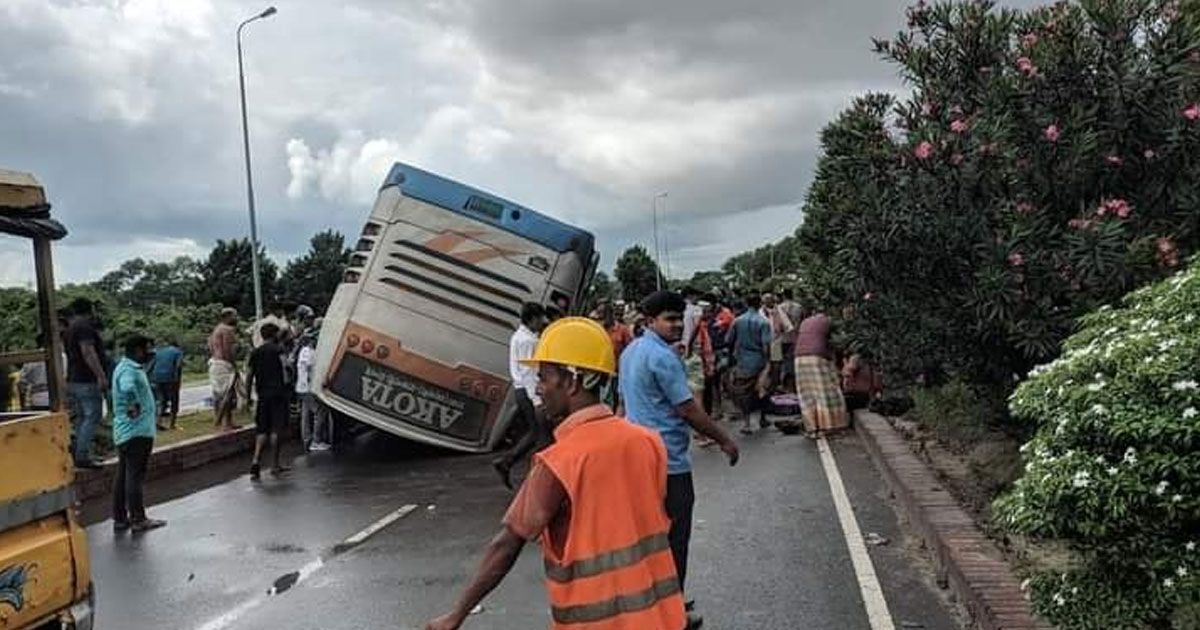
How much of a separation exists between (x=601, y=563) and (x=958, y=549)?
3645 millimetres

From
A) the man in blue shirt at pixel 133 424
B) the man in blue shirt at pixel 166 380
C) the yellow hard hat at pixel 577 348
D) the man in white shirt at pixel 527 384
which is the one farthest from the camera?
the man in blue shirt at pixel 166 380

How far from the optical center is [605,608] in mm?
2900

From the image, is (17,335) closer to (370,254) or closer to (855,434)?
(370,254)

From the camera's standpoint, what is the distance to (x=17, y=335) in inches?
183

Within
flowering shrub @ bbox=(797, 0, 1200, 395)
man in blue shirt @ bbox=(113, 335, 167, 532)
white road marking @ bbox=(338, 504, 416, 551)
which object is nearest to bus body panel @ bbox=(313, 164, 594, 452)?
white road marking @ bbox=(338, 504, 416, 551)

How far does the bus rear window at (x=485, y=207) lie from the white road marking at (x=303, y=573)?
391 cm

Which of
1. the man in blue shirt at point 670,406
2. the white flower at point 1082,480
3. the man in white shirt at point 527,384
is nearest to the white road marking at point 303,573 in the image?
the man in white shirt at point 527,384

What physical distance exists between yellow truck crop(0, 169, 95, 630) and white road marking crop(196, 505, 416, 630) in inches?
69.2

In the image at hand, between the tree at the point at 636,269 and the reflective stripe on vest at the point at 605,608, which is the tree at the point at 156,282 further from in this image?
the reflective stripe on vest at the point at 605,608

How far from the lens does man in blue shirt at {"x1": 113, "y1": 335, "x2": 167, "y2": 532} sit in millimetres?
8500

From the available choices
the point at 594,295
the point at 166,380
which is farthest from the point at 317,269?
the point at 166,380

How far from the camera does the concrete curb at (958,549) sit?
16.0 ft

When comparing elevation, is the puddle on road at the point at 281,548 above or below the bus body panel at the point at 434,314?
below

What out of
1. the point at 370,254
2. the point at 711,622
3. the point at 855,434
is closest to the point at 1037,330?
the point at 711,622
